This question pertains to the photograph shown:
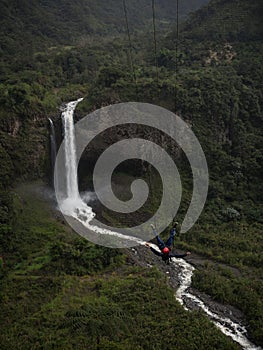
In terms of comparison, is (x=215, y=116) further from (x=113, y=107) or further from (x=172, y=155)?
(x=113, y=107)

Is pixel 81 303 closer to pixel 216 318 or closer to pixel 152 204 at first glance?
pixel 216 318

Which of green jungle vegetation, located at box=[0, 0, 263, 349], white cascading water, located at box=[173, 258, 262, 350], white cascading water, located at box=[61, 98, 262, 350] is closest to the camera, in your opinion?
white cascading water, located at box=[173, 258, 262, 350]

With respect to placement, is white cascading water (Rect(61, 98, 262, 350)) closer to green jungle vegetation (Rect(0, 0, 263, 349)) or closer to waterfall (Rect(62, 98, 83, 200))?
waterfall (Rect(62, 98, 83, 200))

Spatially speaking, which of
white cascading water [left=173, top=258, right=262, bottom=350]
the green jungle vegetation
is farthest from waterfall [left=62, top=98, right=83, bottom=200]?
white cascading water [left=173, top=258, right=262, bottom=350]

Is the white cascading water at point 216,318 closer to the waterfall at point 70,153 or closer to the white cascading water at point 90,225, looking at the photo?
the white cascading water at point 90,225

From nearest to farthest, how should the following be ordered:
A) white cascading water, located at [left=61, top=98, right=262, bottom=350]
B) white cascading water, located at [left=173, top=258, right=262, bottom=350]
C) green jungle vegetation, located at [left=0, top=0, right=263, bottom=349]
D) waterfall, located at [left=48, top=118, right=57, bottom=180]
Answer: white cascading water, located at [left=173, top=258, right=262, bottom=350] → green jungle vegetation, located at [left=0, top=0, right=263, bottom=349] → white cascading water, located at [left=61, top=98, right=262, bottom=350] → waterfall, located at [left=48, top=118, right=57, bottom=180]

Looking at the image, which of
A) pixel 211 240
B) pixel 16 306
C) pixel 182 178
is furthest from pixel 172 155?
pixel 16 306
